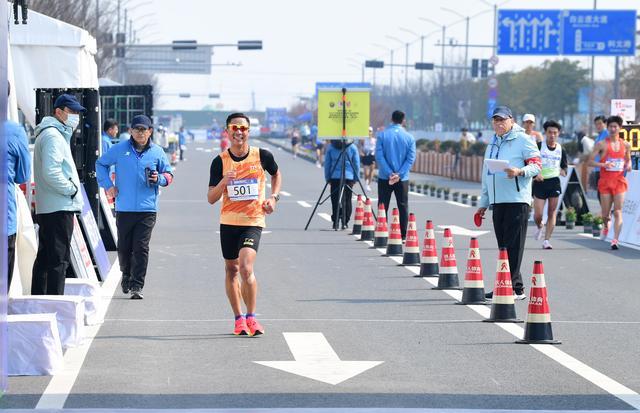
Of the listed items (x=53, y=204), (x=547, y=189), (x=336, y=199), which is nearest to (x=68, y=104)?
(x=53, y=204)

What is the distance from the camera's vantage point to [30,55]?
1900 centimetres

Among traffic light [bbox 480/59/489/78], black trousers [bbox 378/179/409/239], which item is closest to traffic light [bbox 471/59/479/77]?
traffic light [bbox 480/59/489/78]

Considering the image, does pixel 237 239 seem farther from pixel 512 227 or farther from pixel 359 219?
pixel 359 219

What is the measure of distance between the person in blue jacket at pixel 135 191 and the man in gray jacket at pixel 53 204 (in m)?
2.04

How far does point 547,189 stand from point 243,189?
9605 millimetres

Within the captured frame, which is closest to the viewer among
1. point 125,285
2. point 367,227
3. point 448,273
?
point 125,285

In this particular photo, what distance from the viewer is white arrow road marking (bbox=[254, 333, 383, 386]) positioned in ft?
33.5

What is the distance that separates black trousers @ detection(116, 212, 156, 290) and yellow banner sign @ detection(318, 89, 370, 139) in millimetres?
13055

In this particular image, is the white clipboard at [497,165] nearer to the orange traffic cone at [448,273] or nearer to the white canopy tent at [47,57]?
the orange traffic cone at [448,273]

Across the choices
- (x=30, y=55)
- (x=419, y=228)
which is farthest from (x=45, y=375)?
(x=419, y=228)

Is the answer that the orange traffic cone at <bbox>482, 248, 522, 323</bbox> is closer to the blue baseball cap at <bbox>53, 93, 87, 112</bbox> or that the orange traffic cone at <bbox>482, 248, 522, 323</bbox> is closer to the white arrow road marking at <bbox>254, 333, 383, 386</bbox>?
the white arrow road marking at <bbox>254, 333, 383, 386</bbox>

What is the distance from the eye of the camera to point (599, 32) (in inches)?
2319

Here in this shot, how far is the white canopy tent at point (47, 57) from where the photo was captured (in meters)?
18.7

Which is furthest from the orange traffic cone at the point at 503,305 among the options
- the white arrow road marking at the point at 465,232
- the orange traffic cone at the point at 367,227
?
the white arrow road marking at the point at 465,232
